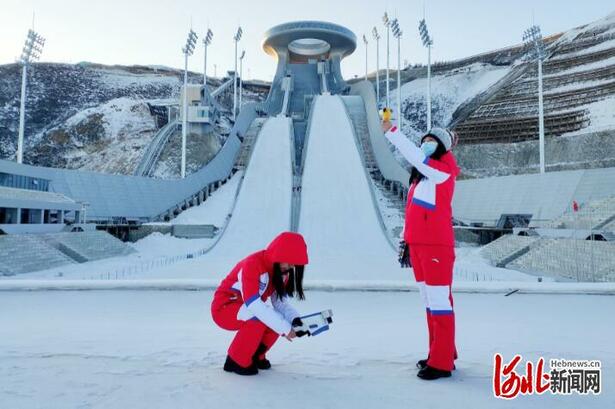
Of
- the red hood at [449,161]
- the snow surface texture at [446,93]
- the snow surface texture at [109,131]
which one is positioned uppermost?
the snow surface texture at [446,93]

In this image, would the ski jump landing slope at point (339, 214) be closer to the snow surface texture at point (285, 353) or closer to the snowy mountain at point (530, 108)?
the snow surface texture at point (285, 353)

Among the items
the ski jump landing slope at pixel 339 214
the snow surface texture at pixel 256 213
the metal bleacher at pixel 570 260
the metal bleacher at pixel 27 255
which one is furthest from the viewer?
the ski jump landing slope at pixel 339 214

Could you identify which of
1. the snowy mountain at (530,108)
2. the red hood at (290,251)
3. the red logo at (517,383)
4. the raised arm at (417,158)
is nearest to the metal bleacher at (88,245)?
the red hood at (290,251)

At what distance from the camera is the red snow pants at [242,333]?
8.22ft

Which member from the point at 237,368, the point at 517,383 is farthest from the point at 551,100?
the point at 237,368

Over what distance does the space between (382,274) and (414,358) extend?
8.43 meters

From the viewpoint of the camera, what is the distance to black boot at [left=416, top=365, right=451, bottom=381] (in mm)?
2459

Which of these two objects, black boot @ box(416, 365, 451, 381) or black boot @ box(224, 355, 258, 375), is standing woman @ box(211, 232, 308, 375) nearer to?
black boot @ box(224, 355, 258, 375)

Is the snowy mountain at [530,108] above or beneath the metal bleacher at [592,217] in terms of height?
above

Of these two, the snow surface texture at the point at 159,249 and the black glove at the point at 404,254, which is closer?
the black glove at the point at 404,254

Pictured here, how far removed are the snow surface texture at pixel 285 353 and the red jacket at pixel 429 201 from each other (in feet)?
2.87

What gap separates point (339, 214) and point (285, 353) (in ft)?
58.4

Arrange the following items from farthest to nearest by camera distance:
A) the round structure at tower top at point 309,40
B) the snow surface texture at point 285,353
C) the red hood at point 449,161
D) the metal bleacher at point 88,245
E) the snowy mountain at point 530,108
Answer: the round structure at tower top at point 309,40 → the snowy mountain at point 530,108 → the metal bleacher at point 88,245 → the red hood at point 449,161 → the snow surface texture at point 285,353

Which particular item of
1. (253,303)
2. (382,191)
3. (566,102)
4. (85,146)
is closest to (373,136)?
(382,191)
